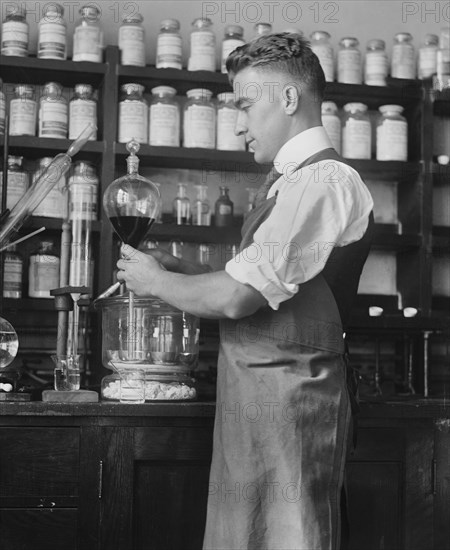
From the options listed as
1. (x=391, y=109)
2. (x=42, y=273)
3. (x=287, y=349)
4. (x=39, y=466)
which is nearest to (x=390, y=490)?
(x=287, y=349)

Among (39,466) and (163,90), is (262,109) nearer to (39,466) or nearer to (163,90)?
(39,466)

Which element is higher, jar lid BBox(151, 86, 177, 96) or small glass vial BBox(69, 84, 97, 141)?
jar lid BBox(151, 86, 177, 96)

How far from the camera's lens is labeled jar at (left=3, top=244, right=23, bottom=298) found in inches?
99.5

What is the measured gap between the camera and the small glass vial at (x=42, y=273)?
256 centimetres

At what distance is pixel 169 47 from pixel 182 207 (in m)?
0.48

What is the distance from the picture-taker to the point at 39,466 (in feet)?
6.08

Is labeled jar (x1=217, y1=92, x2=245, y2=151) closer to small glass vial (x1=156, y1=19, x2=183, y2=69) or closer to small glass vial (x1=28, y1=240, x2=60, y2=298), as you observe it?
small glass vial (x1=156, y1=19, x2=183, y2=69)

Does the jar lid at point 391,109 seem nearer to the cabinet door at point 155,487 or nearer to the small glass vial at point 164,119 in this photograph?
the small glass vial at point 164,119

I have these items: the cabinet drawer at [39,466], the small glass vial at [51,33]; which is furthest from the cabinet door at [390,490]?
the small glass vial at [51,33]

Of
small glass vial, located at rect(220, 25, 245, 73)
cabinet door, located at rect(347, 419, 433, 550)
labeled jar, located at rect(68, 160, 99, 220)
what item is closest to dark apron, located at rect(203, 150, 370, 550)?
cabinet door, located at rect(347, 419, 433, 550)

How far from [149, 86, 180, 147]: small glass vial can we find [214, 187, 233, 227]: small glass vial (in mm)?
231

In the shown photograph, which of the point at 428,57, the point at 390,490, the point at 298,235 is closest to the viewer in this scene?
the point at 298,235

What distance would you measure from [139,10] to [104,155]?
1.86ft

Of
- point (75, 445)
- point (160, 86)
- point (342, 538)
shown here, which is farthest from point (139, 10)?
point (342, 538)
